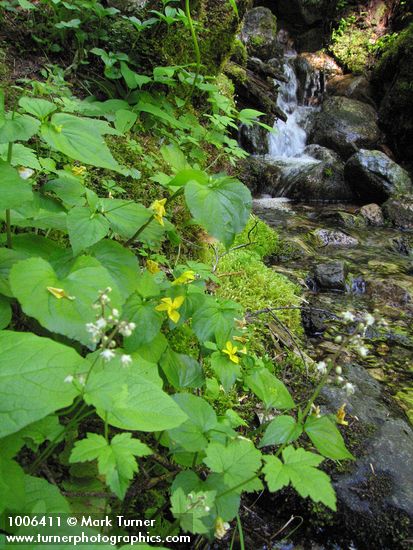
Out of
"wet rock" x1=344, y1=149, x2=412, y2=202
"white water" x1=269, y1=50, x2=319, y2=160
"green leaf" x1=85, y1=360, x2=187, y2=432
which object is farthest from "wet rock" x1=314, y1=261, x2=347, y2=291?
"white water" x1=269, y1=50, x2=319, y2=160

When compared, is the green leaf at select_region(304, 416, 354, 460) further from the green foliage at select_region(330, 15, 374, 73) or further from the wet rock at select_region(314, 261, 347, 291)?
the green foliage at select_region(330, 15, 374, 73)

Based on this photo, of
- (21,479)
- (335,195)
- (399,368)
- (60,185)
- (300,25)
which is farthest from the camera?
(300,25)

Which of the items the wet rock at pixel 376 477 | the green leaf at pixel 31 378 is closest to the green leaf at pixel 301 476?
the green leaf at pixel 31 378

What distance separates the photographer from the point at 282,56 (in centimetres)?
1457

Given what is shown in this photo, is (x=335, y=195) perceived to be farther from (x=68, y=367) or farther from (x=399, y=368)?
(x=68, y=367)

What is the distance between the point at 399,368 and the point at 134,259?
2.99m

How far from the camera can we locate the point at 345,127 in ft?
39.1

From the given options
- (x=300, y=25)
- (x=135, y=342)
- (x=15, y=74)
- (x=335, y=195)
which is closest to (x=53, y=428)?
(x=135, y=342)

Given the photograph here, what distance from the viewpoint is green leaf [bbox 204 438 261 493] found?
1.22 metres

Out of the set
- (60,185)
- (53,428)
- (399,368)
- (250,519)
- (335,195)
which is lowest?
(335,195)

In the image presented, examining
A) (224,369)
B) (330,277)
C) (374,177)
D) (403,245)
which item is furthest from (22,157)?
(374,177)

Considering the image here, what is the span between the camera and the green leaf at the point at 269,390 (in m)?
1.56

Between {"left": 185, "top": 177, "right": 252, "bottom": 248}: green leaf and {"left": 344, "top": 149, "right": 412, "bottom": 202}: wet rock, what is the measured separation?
27.8 feet

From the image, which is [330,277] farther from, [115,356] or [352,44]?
[352,44]
